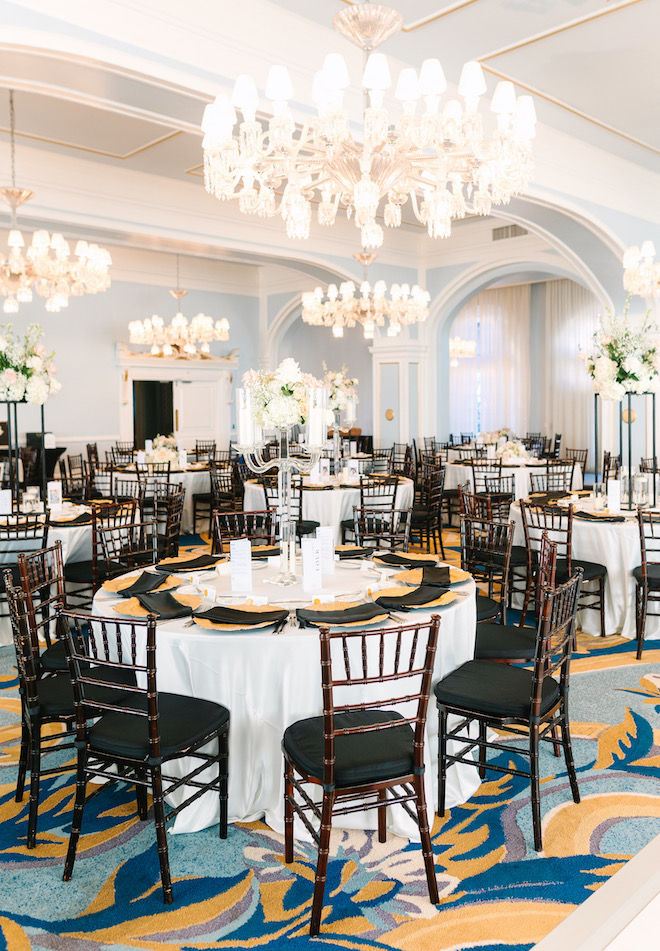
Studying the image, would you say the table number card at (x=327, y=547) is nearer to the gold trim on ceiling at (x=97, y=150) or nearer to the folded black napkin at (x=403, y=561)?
the folded black napkin at (x=403, y=561)

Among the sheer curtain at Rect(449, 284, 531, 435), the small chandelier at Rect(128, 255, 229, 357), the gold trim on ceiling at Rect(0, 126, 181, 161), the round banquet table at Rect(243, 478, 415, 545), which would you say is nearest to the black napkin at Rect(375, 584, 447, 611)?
the round banquet table at Rect(243, 478, 415, 545)

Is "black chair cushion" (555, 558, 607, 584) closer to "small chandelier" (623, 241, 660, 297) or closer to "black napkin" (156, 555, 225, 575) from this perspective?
"black napkin" (156, 555, 225, 575)

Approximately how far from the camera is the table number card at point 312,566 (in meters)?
3.55

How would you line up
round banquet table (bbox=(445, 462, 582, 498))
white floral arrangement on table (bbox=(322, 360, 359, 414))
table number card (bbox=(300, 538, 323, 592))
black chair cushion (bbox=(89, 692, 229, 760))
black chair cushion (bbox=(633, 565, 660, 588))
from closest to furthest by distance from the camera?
black chair cushion (bbox=(89, 692, 229, 760)) → table number card (bbox=(300, 538, 323, 592)) → black chair cushion (bbox=(633, 565, 660, 588)) → white floral arrangement on table (bbox=(322, 360, 359, 414)) → round banquet table (bbox=(445, 462, 582, 498))

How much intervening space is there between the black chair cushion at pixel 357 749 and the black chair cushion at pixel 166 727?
32cm

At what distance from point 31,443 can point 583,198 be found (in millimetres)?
9513

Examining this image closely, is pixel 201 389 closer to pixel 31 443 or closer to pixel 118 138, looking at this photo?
pixel 31 443

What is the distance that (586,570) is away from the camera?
5.60 meters

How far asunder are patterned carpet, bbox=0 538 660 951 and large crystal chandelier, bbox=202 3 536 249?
3.02m

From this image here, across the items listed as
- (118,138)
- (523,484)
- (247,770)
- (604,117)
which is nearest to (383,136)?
(247,770)

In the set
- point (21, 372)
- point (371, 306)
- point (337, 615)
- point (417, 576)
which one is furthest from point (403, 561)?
point (371, 306)

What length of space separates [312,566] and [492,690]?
1.00 metres

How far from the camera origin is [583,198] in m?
8.62

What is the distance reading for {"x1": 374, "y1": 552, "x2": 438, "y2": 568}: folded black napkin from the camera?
417 cm
